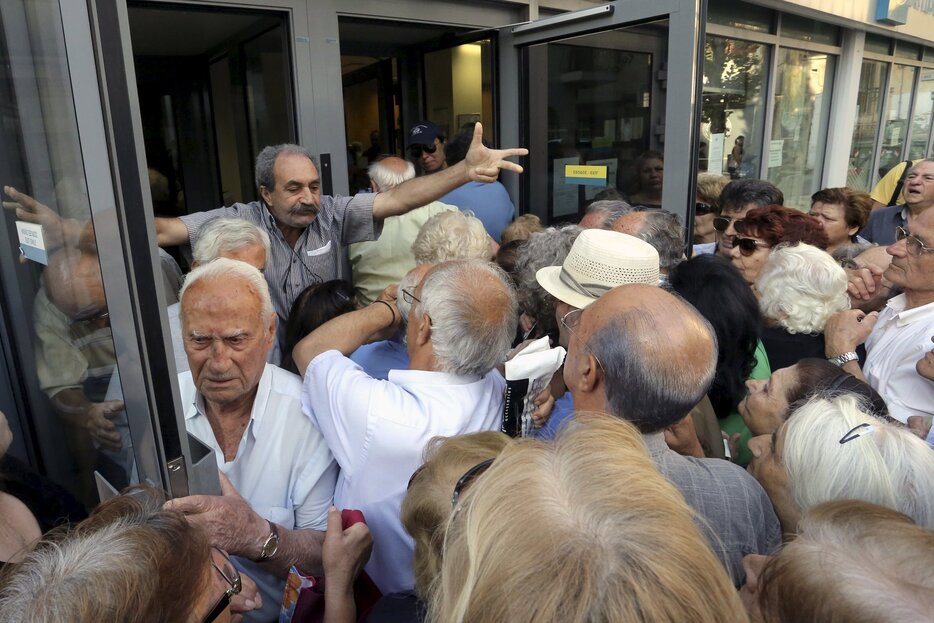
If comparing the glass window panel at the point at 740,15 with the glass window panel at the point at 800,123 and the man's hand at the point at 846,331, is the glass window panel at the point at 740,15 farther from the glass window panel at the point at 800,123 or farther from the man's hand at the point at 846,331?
the man's hand at the point at 846,331

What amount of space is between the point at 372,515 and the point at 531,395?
60 cm

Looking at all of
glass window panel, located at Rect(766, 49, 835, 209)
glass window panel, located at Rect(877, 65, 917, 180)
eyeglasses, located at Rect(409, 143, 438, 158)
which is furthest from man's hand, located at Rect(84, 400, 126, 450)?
glass window panel, located at Rect(877, 65, 917, 180)

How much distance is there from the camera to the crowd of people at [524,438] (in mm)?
746

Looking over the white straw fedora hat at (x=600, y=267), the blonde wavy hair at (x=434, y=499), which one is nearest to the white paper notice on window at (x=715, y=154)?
the white straw fedora hat at (x=600, y=267)

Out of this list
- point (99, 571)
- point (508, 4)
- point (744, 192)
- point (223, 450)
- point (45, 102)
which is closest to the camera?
point (99, 571)

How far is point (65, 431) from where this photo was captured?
56.8 inches

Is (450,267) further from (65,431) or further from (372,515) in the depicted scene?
(65,431)

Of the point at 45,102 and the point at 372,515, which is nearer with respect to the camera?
the point at 45,102

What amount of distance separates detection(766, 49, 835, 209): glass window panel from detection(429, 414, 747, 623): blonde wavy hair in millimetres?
7172

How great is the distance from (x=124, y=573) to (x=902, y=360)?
2.44 metres

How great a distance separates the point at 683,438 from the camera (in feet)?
5.54

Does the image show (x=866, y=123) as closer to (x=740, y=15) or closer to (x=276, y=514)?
(x=740, y=15)

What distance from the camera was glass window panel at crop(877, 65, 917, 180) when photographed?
904 centimetres

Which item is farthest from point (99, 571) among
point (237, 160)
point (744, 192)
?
point (237, 160)
